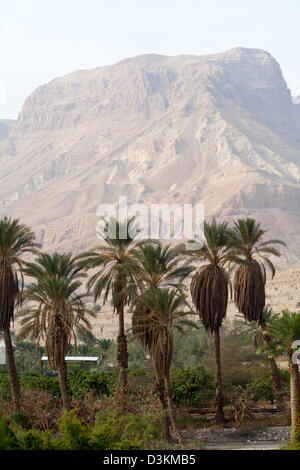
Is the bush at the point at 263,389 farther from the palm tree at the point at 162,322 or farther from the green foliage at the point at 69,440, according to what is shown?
the green foliage at the point at 69,440

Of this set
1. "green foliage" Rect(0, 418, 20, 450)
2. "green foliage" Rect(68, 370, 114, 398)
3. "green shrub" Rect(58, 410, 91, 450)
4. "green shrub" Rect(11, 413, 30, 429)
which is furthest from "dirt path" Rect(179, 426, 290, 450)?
"green foliage" Rect(0, 418, 20, 450)

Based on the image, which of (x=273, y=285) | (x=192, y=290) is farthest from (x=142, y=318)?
(x=273, y=285)

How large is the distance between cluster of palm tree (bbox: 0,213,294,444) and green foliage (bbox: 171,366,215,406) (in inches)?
95.6

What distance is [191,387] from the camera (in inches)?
1192

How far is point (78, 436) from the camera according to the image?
17.6 metres

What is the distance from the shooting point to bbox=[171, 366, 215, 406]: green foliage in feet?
98.8

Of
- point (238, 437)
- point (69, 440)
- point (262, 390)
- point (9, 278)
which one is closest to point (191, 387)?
point (262, 390)

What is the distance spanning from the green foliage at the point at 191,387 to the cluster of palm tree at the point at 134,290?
243 centimetres

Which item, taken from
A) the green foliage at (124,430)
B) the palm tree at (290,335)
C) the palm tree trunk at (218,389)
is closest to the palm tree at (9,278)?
the green foliage at (124,430)

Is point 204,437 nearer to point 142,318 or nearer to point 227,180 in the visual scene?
point 142,318

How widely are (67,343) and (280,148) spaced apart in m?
181

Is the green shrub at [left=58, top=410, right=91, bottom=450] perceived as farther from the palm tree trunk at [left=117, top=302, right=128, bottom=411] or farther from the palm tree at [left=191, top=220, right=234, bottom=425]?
the palm tree at [left=191, top=220, right=234, bottom=425]

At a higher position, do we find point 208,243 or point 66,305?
point 208,243

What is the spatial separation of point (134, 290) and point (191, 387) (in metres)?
7.28
